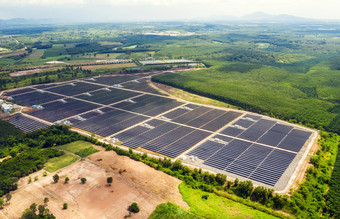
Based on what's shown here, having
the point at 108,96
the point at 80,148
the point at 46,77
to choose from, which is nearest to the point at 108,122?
the point at 80,148

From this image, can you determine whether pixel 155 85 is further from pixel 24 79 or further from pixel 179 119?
pixel 24 79

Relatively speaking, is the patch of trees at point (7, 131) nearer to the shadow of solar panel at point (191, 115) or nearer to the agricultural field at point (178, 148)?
the agricultural field at point (178, 148)

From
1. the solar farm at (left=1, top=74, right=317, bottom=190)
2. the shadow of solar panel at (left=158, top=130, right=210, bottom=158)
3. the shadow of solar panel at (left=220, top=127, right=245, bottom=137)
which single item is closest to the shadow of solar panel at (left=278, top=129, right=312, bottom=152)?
the solar farm at (left=1, top=74, right=317, bottom=190)

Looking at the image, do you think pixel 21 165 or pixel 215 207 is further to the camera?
pixel 21 165

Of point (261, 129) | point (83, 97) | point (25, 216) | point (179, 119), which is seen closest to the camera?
point (25, 216)

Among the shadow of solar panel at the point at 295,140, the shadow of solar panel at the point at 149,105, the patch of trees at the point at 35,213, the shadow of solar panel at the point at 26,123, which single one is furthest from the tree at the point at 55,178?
the shadow of solar panel at the point at 295,140

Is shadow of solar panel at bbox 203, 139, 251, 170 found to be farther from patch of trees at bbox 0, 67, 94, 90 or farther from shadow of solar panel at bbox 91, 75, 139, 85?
patch of trees at bbox 0, 67, 94, 90

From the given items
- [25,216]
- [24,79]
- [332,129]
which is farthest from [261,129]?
[24,79]

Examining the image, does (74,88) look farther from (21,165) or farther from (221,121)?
(221,121)
